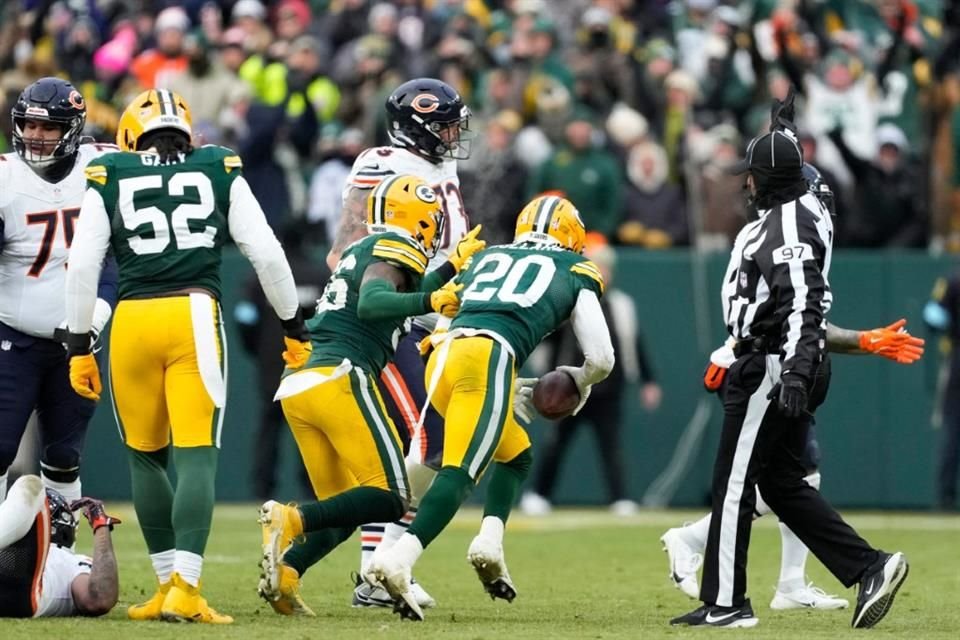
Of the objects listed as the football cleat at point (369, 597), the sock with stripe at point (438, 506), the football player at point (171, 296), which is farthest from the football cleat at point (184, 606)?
the football cleat at point (369, 597)

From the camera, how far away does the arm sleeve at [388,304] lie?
763cm

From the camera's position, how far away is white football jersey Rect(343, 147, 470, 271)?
8.96m

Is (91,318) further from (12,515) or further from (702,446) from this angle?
(702,446)

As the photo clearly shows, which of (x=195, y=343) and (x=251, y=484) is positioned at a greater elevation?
(x=195, y=343)

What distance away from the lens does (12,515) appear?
7551 mm

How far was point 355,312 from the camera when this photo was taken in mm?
8031

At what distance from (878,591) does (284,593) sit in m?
2.36

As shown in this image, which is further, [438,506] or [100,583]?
[100,583]

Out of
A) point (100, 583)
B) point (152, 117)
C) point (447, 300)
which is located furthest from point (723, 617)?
point (152, 117)

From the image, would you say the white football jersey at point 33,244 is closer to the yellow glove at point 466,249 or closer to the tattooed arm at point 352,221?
the tattooed arm at point 352,221

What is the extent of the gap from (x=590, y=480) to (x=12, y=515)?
8757mm

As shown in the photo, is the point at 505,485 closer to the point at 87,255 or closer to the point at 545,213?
the point at 545,213

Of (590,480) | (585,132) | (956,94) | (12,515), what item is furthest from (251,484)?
(12,515)

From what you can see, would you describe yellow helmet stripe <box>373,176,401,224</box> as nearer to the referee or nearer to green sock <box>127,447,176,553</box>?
green sock <box>127,447,176,553</box>
